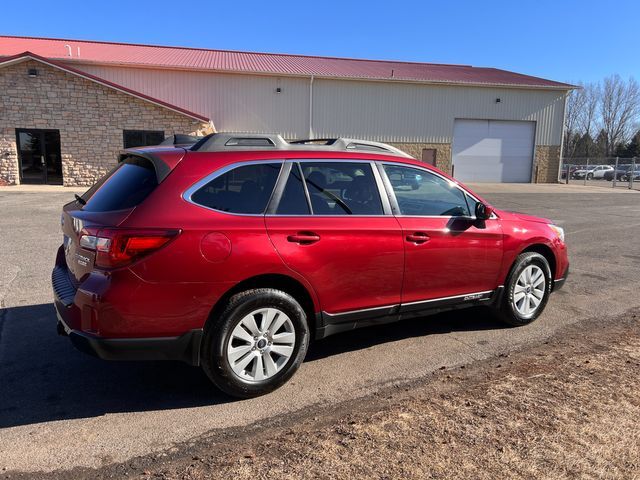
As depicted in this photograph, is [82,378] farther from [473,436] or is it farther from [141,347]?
[473,436]

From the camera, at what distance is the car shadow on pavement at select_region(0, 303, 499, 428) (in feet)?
11.1

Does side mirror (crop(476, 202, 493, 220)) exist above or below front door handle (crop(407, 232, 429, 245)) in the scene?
above

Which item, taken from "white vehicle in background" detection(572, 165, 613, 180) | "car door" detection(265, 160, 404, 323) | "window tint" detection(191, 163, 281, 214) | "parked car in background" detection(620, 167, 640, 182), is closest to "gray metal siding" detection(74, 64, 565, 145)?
"parked car in background" detection(620, 167, 640, 182)

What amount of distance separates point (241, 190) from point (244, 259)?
52 cm

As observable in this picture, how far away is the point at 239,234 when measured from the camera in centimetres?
333

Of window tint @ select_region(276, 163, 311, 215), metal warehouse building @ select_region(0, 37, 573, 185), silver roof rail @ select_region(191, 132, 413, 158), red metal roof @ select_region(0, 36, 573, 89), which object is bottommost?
window tint @ select_region(276, 163, 311, 215)

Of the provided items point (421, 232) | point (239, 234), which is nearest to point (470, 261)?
point (421, 232)

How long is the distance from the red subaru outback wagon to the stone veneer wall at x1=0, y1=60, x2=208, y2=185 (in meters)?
20.4

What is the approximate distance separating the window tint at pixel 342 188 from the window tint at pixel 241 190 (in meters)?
0.32

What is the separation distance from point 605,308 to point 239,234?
461 cm

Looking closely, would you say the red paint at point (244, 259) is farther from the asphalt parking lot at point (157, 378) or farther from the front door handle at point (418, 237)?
the asphalt parking lot at point (157, 378)

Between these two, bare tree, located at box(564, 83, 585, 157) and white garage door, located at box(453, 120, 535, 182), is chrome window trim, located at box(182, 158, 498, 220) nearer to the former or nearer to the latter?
white garage door, located at box(453, 120, 535, 182)

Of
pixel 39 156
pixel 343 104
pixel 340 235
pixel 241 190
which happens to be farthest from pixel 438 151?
pixel 241 190

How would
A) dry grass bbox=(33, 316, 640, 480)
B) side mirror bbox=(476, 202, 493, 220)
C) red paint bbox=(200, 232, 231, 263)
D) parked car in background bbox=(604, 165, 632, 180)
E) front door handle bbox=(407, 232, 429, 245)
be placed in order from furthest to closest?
parked car in background bbox=(604, 165, 632, 180), side mirror bbox=(476, 202, 493, 220), front door handle bbox=(407, 232, 429, 245), red paint bbox=(200, 232, 231, 263), dry grass bbox=(33, 316, 640, 480)
